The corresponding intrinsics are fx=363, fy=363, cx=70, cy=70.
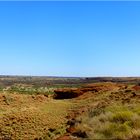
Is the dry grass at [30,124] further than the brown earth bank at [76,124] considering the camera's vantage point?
Yes

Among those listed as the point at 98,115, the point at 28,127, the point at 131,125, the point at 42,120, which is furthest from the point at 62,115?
the point at 131,125

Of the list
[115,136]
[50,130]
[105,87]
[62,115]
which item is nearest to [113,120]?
[115,136]

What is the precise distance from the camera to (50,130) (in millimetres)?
20219

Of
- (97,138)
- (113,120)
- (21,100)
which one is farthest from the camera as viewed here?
(21,100)

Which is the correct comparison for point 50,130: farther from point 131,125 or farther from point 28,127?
point 131,125

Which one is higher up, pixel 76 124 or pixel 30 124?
pixel 76 124

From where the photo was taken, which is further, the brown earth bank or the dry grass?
the dry grass

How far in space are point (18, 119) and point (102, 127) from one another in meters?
Answer: 7.90

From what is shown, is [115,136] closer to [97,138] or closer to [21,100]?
[97,138]

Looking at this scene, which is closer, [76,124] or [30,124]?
[76,124]

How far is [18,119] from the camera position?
72.1ft

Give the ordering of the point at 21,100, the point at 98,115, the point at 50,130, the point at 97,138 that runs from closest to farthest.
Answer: the point at 97,138, the point at 98,115, the point at 50,130, the point at 21,100

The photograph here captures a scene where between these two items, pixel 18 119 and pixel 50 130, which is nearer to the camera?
pixel 50 130

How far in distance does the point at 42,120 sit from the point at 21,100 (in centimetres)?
1347
